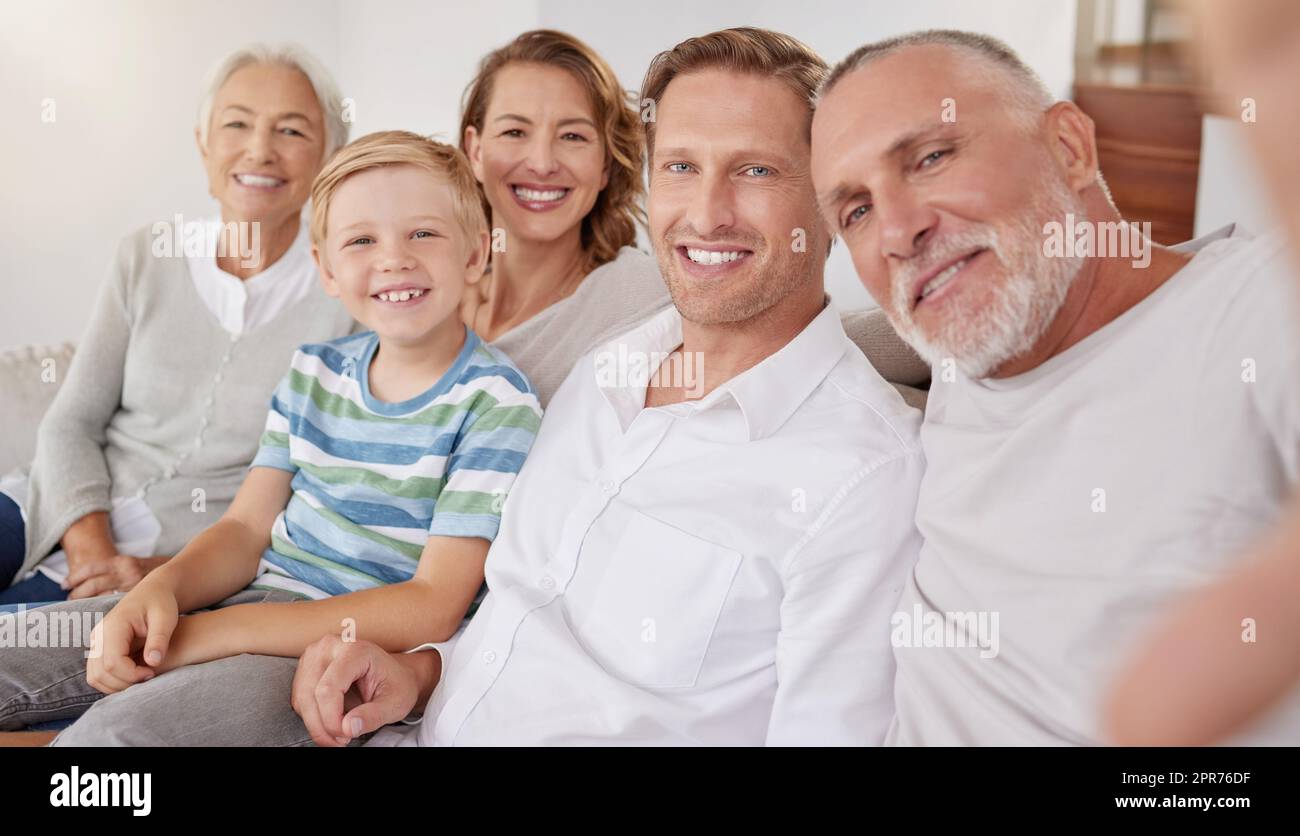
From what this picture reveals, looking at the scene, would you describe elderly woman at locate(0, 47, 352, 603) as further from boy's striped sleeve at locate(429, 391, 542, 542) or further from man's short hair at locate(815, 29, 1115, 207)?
man's short hair at locate(815, 29, 1115, 207)

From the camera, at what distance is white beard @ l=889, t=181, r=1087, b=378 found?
1017 mm

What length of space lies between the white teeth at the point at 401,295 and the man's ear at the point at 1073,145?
82 cm

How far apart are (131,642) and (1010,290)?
1.06m

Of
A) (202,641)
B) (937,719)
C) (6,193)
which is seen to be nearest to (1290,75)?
(937,719)

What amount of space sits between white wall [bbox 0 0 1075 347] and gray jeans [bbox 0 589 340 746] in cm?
165

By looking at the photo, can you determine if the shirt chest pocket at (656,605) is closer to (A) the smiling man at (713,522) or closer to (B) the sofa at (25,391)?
(A) the smiling man at (713,522)

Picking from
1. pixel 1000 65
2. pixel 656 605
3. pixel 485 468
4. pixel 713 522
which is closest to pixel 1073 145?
pixel 1000 65

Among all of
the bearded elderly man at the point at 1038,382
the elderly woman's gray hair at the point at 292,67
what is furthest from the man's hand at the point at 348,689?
the elderly woman's gray hair at the point at 292,67

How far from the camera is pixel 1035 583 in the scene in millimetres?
966

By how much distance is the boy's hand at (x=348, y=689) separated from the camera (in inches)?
46.8

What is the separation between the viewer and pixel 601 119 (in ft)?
6.17

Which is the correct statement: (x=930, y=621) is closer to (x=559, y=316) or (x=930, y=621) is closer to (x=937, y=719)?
(x=937, y=719)
